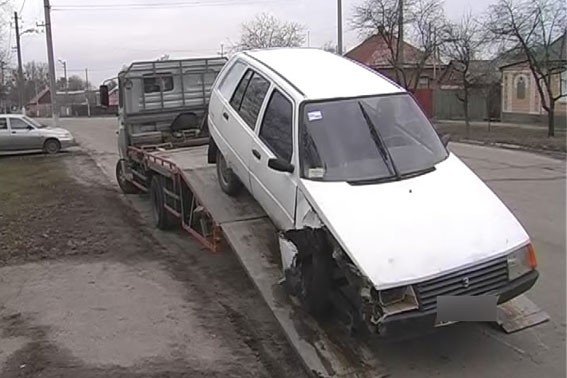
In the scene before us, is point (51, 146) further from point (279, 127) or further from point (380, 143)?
point (380, 143)

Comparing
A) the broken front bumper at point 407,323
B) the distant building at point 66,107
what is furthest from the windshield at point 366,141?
the distant building at point 66,107

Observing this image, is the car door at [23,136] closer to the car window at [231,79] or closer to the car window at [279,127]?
the car window at [231,79]

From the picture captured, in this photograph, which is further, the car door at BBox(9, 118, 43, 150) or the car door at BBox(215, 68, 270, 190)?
the car door at BBox(9, 118, 43, 150)

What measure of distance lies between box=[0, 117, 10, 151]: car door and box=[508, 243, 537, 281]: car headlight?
76.5 ft

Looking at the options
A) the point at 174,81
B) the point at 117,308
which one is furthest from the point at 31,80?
the point at 117,308

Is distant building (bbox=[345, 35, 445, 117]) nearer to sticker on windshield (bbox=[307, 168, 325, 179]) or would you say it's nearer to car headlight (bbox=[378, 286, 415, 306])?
sticker on windshield (bbox=[307, 168, 325, 179])

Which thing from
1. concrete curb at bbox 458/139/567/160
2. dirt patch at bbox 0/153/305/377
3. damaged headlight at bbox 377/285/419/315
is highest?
damaged headlight at bbox 377/285/419/315

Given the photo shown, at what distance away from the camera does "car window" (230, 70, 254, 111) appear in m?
7.44

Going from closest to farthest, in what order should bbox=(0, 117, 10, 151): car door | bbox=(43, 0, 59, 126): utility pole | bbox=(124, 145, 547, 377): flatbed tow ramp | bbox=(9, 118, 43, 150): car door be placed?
1. bbox=(124, 145, 547, 377): flatbed tow ramp
2. bbox=(0, 117, 10, 151): car door
3. bbox=(9, 118, 43, 150): car door
4. bbox=(43, 0, 59, 126): utility pole

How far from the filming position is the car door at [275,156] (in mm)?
5945

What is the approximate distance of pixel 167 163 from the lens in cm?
938

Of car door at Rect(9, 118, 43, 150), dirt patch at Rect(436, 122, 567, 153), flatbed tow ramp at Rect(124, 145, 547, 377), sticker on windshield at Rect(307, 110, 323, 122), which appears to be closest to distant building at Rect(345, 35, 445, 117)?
dirt patch at Rect(436, 122, 567, 153)

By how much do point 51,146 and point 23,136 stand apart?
1060 millimetres

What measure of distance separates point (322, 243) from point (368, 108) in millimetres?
1577
